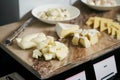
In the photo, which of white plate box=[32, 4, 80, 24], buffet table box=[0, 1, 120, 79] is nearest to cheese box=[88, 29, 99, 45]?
buffet table box=[0, 1, 120, 79]

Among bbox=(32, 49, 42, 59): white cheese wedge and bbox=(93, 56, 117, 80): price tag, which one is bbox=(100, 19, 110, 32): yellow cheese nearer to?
bbox=(93, 56, 117, 80): price tag

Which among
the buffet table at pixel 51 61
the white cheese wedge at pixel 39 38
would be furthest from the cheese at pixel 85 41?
the white cheese wedge at pixel 39 38

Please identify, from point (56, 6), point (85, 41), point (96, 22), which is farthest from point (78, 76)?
point (56, 6)

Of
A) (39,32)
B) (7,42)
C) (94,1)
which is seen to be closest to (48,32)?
(39,32)

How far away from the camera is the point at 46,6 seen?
1075 millimetres

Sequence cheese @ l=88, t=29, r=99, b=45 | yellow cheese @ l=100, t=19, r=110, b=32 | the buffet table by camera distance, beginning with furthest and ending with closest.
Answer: yellow cheese @ l=100, t=19, r=110, b=32 → cheese @ l=88, t=29, r=99, b=45 → the buffet table

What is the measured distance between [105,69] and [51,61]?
0.78ft

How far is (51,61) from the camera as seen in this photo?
2.57ft

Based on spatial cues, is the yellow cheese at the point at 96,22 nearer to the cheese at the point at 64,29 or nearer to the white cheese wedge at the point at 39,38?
the cheese at the point at 64,29

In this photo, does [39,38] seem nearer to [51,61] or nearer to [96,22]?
[51,61]

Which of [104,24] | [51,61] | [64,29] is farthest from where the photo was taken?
[104,24]

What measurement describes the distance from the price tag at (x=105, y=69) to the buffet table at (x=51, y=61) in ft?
0.18

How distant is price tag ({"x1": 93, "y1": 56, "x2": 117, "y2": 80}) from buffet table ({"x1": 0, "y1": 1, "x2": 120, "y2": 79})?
2.2 inches

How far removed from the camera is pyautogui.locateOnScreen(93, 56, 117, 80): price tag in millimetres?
902
